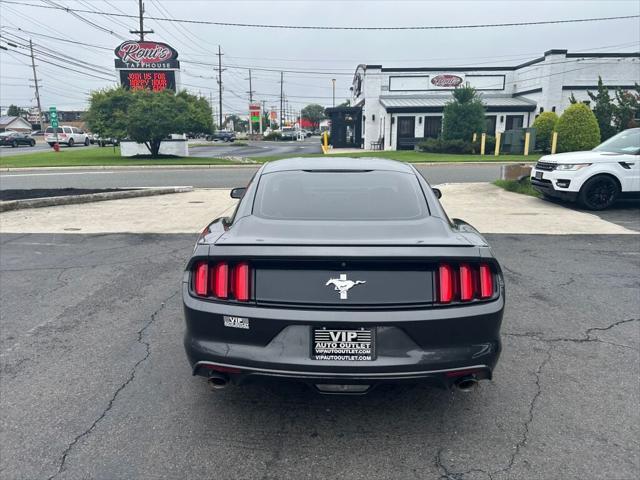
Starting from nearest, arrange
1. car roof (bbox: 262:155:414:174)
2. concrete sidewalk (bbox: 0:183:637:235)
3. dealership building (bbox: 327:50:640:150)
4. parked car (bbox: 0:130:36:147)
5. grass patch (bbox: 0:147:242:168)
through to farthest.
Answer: car roof (bbox: 262:155:414:174), concrete sidewalk (bbox: 0:183:637:235), grass patch (bbox: 0:147:242:168), dealership building (bbox: 327:50:640:150), parked car (bbox: 0:130:36:147)

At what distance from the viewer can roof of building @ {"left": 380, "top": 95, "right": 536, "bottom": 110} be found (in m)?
37.4

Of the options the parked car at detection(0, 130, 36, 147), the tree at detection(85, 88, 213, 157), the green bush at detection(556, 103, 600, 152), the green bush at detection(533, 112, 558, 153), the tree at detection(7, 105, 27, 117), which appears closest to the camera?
the green bush at detection(556, 103, 600, 152)

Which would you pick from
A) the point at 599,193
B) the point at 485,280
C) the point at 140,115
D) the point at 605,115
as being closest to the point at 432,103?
the point at 605,115

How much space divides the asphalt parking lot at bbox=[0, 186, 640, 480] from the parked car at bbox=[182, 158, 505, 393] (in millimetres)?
378

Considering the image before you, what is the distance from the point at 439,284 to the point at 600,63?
40.7m

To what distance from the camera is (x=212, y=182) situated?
16953mm

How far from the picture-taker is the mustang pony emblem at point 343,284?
2.66 meters

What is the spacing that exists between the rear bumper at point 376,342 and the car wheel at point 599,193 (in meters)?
9.18

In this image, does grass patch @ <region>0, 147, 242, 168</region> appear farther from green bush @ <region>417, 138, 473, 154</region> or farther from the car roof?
the car roof

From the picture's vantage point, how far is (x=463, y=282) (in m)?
2.71

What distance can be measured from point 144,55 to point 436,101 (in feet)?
72.2

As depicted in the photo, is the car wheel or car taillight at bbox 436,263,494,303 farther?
the car wheel

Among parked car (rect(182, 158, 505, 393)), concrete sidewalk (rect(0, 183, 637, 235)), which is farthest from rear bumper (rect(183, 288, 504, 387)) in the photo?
concrete sidewalk (rect(0, 183, 637, 235))

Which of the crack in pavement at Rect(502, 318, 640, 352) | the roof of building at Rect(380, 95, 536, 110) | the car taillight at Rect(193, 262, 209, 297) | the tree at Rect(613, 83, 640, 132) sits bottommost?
the crack in pavement at Rect(502, 318, 640, 352)
